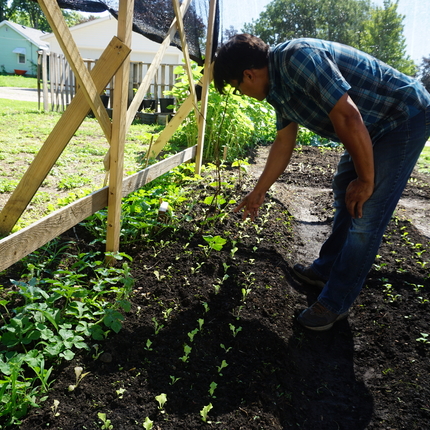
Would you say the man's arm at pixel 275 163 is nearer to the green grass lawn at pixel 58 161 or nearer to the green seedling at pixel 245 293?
the green seedling at pixel 245 293

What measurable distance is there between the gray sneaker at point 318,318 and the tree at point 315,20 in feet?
55.7

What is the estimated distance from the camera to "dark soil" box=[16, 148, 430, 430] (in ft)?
5.47

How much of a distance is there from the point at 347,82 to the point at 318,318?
1318 millimetres

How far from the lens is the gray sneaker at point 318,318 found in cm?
242

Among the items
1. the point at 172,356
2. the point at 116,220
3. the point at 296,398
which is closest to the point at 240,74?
the point at 116,220

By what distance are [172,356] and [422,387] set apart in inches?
47.0

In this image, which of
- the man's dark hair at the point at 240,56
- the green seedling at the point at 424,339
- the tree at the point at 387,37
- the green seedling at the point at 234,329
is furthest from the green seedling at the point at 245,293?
the tree at the point at 387,37

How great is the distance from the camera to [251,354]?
2.07m

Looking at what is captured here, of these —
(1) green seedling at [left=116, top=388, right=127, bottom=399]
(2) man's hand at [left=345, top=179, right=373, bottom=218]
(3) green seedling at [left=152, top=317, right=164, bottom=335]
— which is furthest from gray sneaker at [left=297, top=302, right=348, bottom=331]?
(1) green seedling at [left=116, top=388, right=127, bottom=399]

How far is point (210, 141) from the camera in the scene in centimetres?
579

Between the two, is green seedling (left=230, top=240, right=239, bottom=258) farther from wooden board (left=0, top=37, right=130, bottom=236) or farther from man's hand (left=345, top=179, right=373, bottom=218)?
wooden board (left=0, top=37, right=130, bottom=236)

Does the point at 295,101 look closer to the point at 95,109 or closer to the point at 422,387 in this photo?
the point at 95,109

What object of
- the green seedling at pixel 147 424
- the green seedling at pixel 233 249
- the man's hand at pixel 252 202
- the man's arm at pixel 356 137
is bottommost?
the green seedling at pixel 147 424

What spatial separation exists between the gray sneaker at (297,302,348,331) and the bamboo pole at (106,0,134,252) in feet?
4.14
